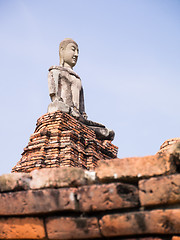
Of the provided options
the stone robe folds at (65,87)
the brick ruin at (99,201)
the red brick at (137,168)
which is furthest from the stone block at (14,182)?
the stone robe folds at (65,87)

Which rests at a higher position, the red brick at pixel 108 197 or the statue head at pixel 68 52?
the statue head at pixel 68 52

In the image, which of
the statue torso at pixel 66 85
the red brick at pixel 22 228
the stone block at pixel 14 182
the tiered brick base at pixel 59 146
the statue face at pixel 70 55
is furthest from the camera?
the statue face at pixel 70 55

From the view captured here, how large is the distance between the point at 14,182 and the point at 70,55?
23.7 feet

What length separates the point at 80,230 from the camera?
2.71m

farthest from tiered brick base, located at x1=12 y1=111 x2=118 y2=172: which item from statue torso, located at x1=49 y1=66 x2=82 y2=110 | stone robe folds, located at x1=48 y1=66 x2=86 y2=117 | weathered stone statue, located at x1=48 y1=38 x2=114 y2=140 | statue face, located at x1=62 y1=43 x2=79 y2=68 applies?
statue face, located at x1=62 y1=43 x2=79 y2=68

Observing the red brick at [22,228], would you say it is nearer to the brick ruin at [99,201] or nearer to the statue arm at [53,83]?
the brick ruin at [99,201]

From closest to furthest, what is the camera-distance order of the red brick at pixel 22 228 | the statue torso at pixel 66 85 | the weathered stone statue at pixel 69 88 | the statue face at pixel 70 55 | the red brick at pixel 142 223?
1. the red brick at pixel 142 223
2. the red brick at pixel 22 228
3. the weathered stone statue at pixel 69 88
4. the statue torso at pixel 66 85
5. the statue face at pixel 70 55

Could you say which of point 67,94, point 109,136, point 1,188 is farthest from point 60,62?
point 1,188

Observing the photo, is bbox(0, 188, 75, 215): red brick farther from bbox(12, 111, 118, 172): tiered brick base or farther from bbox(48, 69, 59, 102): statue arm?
bbox(48, 69, 59, 102): statue arm

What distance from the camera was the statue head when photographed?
9.88 meters

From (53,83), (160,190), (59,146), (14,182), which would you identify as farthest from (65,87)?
(160,190)

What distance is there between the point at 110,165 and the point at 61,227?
2.03 feet

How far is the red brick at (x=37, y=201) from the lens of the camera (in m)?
2.79

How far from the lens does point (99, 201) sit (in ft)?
8.93
